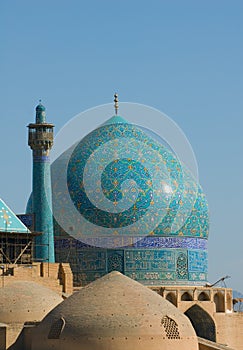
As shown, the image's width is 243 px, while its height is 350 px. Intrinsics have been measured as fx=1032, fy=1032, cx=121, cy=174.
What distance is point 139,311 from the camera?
24297 millimetres

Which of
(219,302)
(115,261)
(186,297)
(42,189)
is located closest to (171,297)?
(186,297)

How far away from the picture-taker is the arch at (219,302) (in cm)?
3725

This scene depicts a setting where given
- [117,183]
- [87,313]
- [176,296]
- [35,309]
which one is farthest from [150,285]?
[87,313]

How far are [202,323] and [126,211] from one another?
15.7ft

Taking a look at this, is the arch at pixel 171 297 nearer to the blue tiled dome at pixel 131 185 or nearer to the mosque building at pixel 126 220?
the mosque building at pixel 126 220

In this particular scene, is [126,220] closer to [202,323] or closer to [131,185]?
[131,185]

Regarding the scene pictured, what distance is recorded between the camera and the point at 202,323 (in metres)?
36.3

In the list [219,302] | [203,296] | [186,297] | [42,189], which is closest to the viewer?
[42,189]

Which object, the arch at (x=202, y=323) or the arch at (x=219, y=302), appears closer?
the arch at (x=202, y=323)

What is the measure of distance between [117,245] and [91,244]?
957 mm

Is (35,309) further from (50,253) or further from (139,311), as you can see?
(50,253)

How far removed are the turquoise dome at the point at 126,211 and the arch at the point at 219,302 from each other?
0.94m

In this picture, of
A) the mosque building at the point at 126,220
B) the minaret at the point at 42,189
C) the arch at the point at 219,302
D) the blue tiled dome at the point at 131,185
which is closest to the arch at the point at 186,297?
the mosque building at the point at 126,220

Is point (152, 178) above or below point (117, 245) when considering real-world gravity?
above
